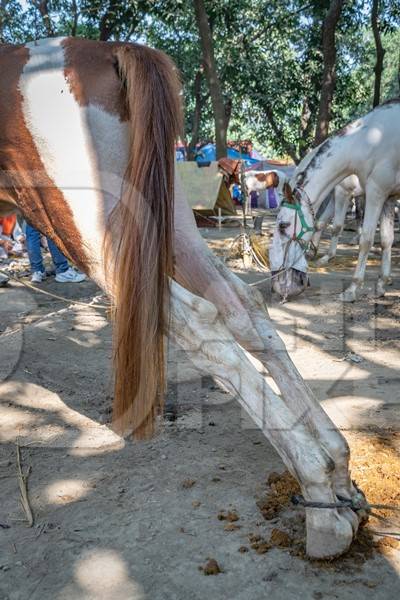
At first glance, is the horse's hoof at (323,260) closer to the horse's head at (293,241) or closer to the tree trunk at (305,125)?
the horse's head at (293,241)

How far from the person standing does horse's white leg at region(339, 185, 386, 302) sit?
3.66 meters

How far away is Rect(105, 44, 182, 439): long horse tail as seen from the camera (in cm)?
222

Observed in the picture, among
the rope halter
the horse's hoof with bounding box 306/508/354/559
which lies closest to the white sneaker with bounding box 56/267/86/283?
the rope halter

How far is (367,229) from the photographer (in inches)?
253

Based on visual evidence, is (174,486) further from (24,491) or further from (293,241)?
(293,241)

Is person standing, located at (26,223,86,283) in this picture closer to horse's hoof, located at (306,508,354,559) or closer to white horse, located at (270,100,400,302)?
white horse, located at (270,100,400,302)

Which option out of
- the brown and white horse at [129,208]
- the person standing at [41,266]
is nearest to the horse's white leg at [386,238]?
the person standing at [41,266]

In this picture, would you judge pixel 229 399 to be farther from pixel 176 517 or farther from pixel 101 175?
pixel 101 175

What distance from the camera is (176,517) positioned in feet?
7.85

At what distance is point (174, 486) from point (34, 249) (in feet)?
19.6

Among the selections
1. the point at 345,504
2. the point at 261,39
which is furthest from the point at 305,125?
the point at 345,504

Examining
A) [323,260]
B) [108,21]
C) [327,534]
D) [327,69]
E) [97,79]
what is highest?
[108,21]

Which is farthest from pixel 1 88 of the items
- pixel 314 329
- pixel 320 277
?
pixel 320 277

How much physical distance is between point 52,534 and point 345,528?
1.17 metres
